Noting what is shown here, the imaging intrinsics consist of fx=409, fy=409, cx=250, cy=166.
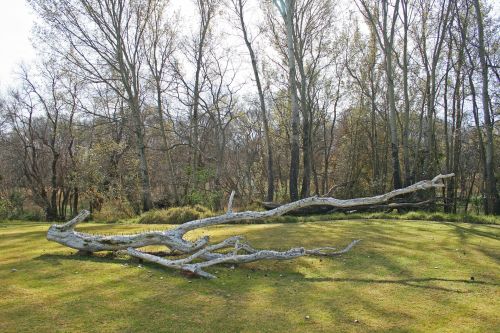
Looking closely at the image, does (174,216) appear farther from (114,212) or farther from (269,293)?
(269,293)

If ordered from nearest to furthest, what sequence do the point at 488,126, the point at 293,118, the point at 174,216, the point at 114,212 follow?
1. the point at 174,216
2. the point at 488,126
3. the point at 293,118
4. the point at 114,212

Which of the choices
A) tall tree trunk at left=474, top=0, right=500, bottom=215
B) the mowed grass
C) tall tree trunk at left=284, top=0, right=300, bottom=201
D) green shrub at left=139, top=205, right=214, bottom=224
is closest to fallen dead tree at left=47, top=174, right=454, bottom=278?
the mowed grass

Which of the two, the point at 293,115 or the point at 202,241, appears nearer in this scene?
the point at 202,241

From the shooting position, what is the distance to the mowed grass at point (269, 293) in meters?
4.64

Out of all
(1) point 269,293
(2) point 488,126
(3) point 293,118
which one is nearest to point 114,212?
(3) point 293,118

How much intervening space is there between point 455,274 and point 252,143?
36808 mm

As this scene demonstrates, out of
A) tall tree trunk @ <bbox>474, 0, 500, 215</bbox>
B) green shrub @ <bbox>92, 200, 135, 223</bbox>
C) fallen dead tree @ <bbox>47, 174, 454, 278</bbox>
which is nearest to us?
fallen dead tree @ <bbox>47, 174, 454, 278</bbox>

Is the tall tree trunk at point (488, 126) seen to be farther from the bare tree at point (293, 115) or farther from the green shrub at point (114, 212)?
the green shrub at point (114, 212)

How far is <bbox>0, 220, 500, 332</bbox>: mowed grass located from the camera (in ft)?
15.2


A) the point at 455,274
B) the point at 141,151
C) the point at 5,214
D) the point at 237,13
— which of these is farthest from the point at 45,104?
the point at 455,274

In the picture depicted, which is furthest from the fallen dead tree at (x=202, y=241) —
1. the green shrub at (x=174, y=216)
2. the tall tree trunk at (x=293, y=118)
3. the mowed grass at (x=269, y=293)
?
the tall tree trunk at (x=293, y=118)

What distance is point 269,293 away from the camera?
583 centimetres

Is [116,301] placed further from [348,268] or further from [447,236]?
[447,236]

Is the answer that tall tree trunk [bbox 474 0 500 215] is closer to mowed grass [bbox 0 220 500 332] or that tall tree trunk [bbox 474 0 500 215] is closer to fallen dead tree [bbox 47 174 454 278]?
mowed grass [bbox 0 220 500 332]
